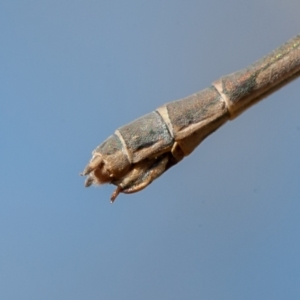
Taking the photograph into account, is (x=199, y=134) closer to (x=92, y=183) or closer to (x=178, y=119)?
(x=178, y=119)

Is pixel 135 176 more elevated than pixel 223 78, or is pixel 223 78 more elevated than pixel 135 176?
pixel 223 78

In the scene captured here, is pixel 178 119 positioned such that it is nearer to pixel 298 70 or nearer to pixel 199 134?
pixel 199 134

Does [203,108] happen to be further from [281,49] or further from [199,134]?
[281,49]

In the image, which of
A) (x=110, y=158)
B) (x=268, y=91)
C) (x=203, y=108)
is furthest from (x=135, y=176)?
(x=268, y=91)

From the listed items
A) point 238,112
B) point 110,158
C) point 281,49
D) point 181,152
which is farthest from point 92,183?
point 281,49

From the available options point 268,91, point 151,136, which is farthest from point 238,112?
point 151,136
